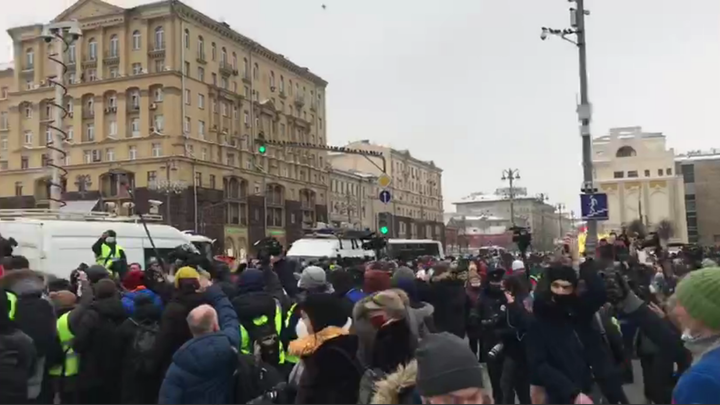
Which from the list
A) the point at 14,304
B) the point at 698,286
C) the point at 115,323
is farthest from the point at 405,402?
the point at 14,304

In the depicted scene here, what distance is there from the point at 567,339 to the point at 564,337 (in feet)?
0.11

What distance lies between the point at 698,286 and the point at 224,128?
62038mm

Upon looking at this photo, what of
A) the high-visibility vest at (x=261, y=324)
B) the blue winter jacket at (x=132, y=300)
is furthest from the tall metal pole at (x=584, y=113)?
the blue winter jacket at (x=132, y=300)

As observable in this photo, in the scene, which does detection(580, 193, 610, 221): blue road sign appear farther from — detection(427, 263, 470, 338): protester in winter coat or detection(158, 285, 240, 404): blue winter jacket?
detection(158, 285, 240, 404): blue winter jacket

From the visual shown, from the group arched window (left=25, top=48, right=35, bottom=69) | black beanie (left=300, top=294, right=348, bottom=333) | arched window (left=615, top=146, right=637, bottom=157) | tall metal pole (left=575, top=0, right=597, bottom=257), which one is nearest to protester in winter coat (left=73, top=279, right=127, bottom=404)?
black beanie (left=300, top=294, right=348, bottom=333)

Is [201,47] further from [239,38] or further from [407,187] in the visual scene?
[407,187]

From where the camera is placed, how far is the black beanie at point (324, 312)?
469 cm

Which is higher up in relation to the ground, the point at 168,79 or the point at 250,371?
the point at 168,79

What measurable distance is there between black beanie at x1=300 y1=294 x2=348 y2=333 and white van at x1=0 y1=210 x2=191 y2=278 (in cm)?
1206

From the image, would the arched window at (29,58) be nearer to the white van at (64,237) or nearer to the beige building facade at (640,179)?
the white van at (64,237)

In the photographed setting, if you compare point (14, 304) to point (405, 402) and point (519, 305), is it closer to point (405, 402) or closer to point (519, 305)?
point (405, 402)

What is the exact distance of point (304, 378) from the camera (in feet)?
14.5

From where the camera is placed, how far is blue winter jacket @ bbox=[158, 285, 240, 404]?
4781 millimetres

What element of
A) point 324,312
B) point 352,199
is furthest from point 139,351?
point 352,199
